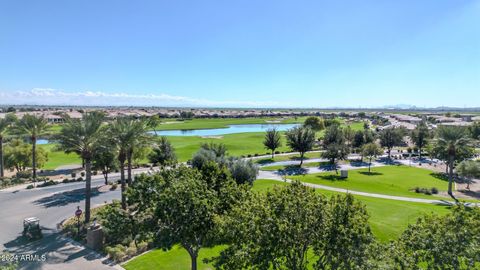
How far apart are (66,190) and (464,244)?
40.1 m

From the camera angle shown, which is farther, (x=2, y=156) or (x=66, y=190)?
(x=2, y=156)

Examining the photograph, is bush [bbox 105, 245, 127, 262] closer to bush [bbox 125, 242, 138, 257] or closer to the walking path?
bush [bbox 125, 242, 138, 257]

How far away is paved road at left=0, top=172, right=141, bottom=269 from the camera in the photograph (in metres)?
20.1

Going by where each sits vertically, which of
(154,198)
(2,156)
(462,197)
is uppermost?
(154,198)

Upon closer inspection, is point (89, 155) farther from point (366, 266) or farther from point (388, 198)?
point (388, 198)

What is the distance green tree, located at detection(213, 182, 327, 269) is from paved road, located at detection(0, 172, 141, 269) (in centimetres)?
1168

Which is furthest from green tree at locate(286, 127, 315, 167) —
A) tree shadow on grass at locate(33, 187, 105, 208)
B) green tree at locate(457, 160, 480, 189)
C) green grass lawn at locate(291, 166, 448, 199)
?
tree shadow on grass at locate(33, 187, 105, 208)

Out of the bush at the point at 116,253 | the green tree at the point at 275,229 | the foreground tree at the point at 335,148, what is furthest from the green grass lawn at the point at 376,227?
the foreground tree at the point at 335,148

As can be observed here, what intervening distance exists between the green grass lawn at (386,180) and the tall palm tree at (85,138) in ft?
95.3

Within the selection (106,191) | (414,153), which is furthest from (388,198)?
(414,153)

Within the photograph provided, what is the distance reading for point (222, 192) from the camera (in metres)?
16.1

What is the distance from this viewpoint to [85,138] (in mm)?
27156

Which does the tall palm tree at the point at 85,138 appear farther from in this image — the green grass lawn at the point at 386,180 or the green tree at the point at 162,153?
the green grass lawn at the point at 386,180

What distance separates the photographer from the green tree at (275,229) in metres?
11.4
